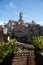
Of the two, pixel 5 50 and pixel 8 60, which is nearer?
pixel 5 50

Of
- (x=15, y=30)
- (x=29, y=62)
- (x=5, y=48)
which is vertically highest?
(x=5, y=48)

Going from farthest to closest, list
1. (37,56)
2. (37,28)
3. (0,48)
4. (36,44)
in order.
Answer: (37,28)
(36,44)
(37,56)
(0,48)

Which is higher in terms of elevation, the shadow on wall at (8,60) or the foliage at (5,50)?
the foliage at (5,50)

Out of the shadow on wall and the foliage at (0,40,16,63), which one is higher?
the foliage at (0,40,16,63)

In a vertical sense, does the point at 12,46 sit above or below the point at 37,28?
above

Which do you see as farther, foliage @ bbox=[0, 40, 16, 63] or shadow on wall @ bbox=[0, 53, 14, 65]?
shadow on wall @ bbox=[0, 53, 14, 65]

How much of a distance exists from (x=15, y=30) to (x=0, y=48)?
41.3 meters

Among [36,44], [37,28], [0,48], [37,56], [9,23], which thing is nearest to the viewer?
[0,48]

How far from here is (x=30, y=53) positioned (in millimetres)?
13641

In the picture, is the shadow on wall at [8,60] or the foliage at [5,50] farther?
the shadow on wall at [8,60]

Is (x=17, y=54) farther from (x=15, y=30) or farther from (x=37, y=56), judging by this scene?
(x=15, y=30)

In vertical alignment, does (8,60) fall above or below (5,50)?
below

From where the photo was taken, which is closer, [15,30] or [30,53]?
[30,53]

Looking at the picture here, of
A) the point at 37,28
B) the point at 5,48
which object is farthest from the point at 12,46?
the point at 37,28
